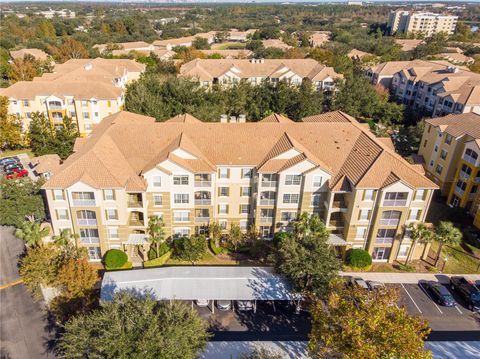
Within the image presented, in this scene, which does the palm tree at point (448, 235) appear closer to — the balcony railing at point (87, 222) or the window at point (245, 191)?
the window at point (245, 191)

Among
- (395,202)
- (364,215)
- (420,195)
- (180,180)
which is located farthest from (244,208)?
(420,195)

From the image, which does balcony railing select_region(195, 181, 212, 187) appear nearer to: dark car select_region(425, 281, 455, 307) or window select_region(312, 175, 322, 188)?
window select_region(312, 175, 322, 188)

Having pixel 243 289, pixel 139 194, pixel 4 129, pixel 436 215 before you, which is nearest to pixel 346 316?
pixel 243 289

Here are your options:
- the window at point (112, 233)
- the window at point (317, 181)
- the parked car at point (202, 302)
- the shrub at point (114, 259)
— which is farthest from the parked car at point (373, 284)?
the window at point (112, 233)

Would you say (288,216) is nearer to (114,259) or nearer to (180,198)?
(180,198)

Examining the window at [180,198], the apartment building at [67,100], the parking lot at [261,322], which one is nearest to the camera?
the parking lot at [261,322]

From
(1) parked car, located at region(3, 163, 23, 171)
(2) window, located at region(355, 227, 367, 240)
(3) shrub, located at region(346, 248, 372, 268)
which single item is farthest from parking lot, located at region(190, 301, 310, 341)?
(1) parked car, located at region(3, 163, 23, 171)
